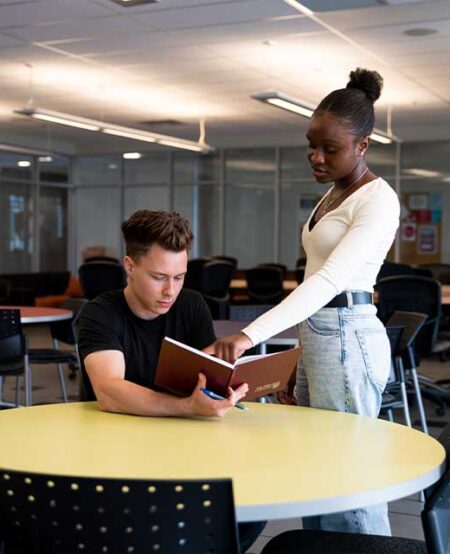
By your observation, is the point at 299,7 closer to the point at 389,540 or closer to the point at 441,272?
the point at 389,540

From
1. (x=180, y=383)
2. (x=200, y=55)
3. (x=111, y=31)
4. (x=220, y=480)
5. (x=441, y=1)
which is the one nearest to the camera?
(x=220, y=480)

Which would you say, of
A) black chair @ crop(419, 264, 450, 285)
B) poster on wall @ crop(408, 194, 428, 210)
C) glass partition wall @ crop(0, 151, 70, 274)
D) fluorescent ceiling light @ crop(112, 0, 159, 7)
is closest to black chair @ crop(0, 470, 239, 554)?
fluorescent ceiling light @ crop(112, 0, 159, 7)

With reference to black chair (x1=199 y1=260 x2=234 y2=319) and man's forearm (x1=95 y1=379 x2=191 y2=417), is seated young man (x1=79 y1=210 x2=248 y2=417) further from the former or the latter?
black chair (x1=199 y1=260 x2=234 y2=319)

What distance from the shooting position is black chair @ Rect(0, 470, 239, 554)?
1370mm

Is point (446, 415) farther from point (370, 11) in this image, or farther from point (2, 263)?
point (2, 263)

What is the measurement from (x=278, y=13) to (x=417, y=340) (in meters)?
2.64

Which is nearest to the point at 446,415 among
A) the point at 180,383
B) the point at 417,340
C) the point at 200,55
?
the point at 417,340

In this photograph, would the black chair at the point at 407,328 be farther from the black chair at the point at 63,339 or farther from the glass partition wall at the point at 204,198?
the glass partition wall at the point at 204,198

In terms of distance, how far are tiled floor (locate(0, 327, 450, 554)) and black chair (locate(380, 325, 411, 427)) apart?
0.46 metres

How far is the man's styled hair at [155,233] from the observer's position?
233cm

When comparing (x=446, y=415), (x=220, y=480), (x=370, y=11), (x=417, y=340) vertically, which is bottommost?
(x=446, y=415)

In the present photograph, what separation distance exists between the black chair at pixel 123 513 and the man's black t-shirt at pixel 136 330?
2.93ft

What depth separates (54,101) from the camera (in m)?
10.9

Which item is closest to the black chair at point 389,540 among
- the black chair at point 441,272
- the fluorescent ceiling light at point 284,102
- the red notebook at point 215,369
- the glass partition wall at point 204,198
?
the red notebook at point 215,369
